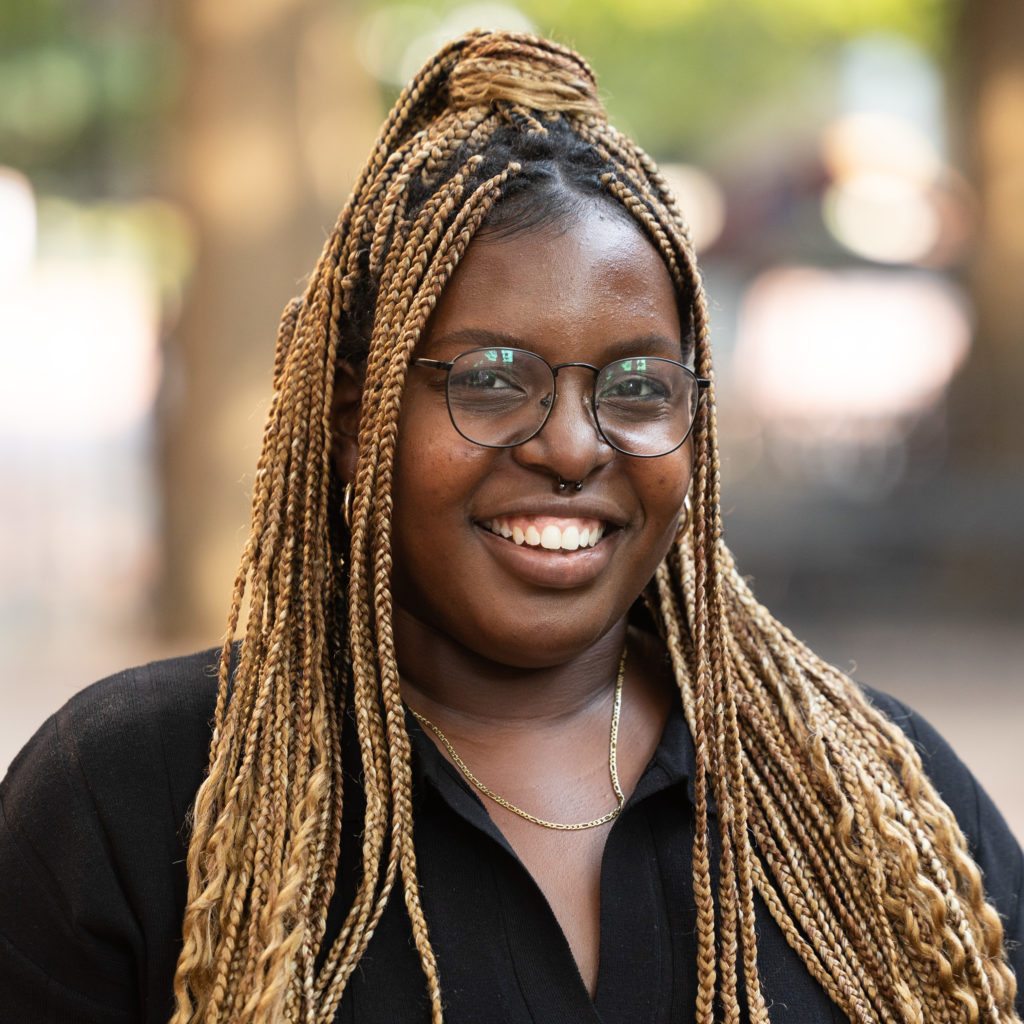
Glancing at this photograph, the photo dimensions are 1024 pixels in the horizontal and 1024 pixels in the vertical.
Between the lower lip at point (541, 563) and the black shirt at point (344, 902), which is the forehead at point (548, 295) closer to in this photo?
the lower lip at point (541, 563)

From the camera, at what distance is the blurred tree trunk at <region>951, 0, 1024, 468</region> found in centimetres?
991

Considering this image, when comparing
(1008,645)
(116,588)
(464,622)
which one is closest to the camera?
(464,622)

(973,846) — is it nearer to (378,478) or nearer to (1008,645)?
(378,478)

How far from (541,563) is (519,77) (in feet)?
2.61

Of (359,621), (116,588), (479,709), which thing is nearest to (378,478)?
(359,621)

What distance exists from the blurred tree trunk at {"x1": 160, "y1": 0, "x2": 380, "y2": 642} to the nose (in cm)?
442

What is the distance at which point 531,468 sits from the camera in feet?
6.57

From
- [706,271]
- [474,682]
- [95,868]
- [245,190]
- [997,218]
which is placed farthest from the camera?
[706,271]

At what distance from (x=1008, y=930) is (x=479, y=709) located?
966 millimetres

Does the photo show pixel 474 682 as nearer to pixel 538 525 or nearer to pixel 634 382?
pixel 538 525

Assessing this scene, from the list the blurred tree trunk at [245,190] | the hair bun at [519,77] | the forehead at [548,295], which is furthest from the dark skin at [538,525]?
the blurred tree trunk at [245,190]

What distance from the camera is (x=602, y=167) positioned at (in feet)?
7.07

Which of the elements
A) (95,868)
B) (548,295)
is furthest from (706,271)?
(95,868)

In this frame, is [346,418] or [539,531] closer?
[539,531]
